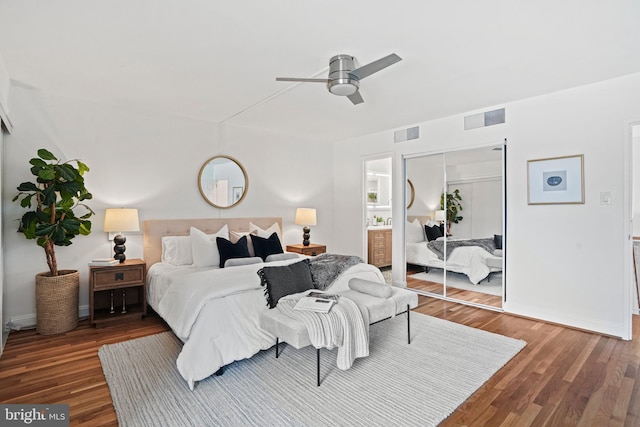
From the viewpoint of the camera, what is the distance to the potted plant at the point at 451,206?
467 cm

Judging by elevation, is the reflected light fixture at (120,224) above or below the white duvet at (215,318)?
above

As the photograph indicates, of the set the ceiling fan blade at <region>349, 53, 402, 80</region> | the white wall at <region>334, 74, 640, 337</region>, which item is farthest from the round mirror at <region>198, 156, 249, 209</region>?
the white wall at <region>334, 74, 640, 337</region>

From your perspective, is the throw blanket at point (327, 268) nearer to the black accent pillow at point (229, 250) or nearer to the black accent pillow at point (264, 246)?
the black accent pillow at point (264, 246)

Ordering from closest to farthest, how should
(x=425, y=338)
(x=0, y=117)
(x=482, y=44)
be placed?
(x=482, y=44) < (x=0, y=117) < (x=425, y=338)

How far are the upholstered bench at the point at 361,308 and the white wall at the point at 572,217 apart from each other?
174 cm

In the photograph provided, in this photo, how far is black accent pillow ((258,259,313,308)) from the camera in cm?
291

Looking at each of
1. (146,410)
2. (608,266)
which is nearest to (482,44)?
(608,266)

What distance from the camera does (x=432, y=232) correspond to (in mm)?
4988

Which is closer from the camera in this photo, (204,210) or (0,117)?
(0,117)

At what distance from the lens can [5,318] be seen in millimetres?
3496

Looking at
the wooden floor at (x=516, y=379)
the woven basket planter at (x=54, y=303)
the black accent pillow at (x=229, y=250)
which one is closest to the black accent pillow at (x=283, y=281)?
the black accent pillow at (x=229, y=250)

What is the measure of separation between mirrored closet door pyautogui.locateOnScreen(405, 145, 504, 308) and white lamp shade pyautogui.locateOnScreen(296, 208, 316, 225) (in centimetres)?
155

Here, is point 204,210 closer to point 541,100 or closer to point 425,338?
point 425,338

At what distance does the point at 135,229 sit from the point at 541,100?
16.1 ft
